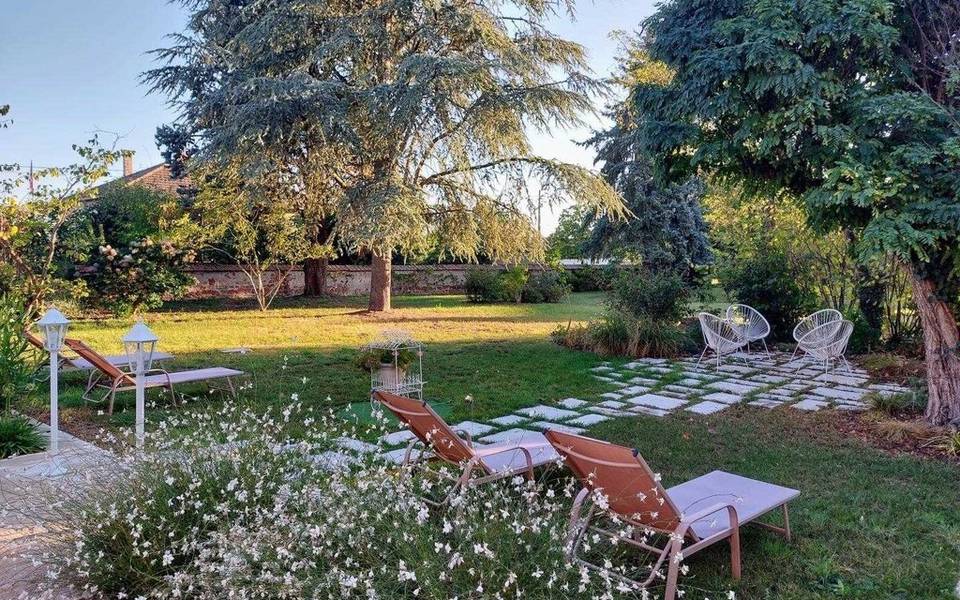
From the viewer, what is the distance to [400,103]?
40.5 feet

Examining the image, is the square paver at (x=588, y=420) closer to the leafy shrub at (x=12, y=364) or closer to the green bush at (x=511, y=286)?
the leafy shrub at (x=12, y=364)

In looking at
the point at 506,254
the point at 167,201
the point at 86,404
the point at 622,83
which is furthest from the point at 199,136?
the point at 86,404

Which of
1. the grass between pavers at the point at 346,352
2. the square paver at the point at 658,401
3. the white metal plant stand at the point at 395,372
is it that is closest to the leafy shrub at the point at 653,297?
the grass between pavers at the point at 346,352

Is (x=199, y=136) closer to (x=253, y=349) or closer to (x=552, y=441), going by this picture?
(x=253, y=349)

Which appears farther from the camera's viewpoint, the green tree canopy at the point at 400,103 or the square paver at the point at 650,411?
the green tree canopy at the point at 400,103

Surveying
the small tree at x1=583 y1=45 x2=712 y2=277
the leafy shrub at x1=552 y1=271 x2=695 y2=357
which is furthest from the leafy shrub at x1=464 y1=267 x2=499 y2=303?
the leafy shrub at x1=552 y1=271 x2=695 y2=357

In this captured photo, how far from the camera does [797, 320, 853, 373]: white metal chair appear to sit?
7.99m

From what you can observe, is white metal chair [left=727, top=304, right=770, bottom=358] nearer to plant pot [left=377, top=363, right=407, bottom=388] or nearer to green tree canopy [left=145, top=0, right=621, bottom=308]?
green tree canopy [left=145, top=0, right=621, bottom=308]

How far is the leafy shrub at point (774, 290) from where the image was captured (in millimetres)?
10672

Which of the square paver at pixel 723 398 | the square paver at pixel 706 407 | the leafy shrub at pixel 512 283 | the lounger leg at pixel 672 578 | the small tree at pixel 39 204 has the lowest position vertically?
the square paver at pixel 706 407

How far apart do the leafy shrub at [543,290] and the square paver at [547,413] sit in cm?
1379

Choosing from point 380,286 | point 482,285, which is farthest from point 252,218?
point 482,285

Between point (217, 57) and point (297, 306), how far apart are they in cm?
667

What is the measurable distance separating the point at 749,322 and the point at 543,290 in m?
10.9
